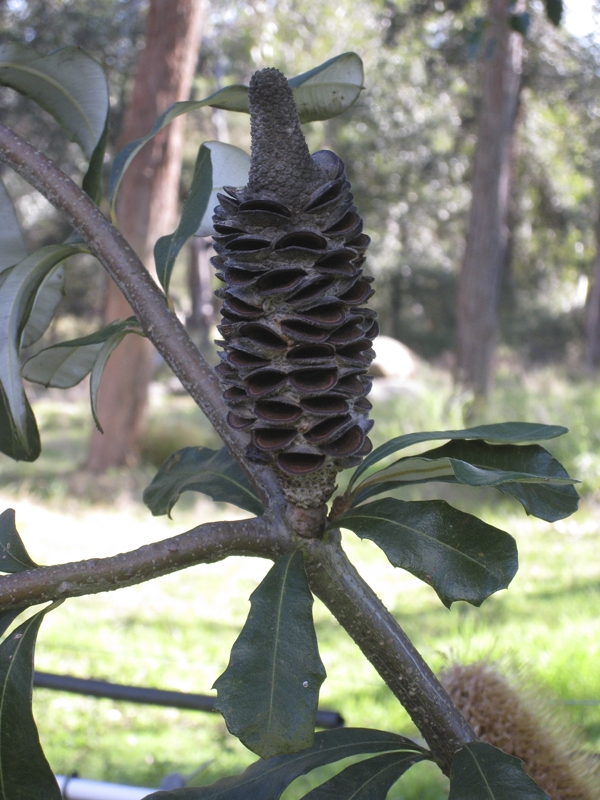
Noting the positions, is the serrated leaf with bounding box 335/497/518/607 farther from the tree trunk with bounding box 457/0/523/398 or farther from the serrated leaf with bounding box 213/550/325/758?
the tree trunk with bounding box 457/0/523/398

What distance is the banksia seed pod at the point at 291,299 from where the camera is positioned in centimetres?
65

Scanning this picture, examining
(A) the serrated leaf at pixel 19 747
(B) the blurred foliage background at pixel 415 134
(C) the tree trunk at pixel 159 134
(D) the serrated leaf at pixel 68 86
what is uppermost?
(B) the blurred foliage background at pixel 415 134

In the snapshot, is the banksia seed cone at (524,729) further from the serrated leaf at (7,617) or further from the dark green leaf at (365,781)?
the serrated leaf at (7,617)

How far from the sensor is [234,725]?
611 mm

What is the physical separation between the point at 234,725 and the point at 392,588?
4465 millimetres

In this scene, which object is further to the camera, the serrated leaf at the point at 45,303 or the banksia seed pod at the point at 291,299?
the serrated leaf at the point at 45,303

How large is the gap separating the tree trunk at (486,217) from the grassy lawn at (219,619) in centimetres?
88

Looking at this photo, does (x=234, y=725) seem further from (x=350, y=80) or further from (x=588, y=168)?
(x=588, y=168)

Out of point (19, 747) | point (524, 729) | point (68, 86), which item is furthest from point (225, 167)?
point (524, 729)

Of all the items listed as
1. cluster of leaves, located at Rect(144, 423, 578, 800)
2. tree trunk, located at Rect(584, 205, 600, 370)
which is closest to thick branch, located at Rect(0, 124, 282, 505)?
cluster of leaves, located at Rect(144, 423, 578, 800)

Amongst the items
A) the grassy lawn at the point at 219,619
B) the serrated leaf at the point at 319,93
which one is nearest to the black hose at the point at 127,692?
the grassy lawn at the point at 219,619

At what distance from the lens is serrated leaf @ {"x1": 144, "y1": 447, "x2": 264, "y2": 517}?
2.86ft

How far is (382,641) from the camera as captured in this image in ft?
2.39

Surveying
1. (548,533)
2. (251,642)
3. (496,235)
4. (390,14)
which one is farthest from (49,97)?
(390,14)
